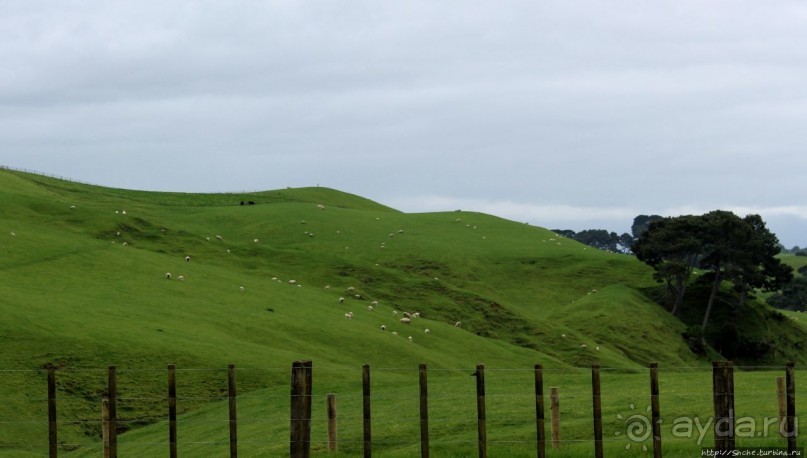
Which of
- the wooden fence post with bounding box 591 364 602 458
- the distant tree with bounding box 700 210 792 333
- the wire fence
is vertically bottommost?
the wire fence

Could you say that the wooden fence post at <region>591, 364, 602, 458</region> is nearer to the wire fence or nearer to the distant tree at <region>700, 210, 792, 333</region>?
the wire fence

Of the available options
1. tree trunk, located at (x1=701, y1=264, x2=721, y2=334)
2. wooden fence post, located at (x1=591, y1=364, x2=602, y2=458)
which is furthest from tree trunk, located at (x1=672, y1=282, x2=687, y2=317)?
wooden fence post, located at (x1=591, y1=364, x2=602, y2=458)

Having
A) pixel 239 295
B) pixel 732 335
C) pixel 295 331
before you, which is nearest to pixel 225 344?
pixel 295 331

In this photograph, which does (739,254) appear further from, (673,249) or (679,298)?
(679,298)

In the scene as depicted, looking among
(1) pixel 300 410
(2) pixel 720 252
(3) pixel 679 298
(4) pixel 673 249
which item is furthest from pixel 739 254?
(1) pixel 300 410

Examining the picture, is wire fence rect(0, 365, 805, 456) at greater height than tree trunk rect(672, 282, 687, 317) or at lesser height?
lesser

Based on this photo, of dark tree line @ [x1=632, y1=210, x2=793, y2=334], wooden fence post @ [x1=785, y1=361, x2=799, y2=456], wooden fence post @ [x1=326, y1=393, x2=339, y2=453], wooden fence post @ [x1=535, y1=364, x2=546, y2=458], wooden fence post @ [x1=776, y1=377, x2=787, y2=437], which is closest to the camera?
wooden fence post @ [x1=785, y1=361, x2=799, y2=456]

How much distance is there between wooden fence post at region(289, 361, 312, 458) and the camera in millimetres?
27594

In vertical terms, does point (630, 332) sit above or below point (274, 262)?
below

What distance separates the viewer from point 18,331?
56094mm

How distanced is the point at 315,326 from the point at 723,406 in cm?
4566

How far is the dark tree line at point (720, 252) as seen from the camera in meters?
106

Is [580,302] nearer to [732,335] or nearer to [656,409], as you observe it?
[732,335]

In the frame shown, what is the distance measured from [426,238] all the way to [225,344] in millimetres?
64115
